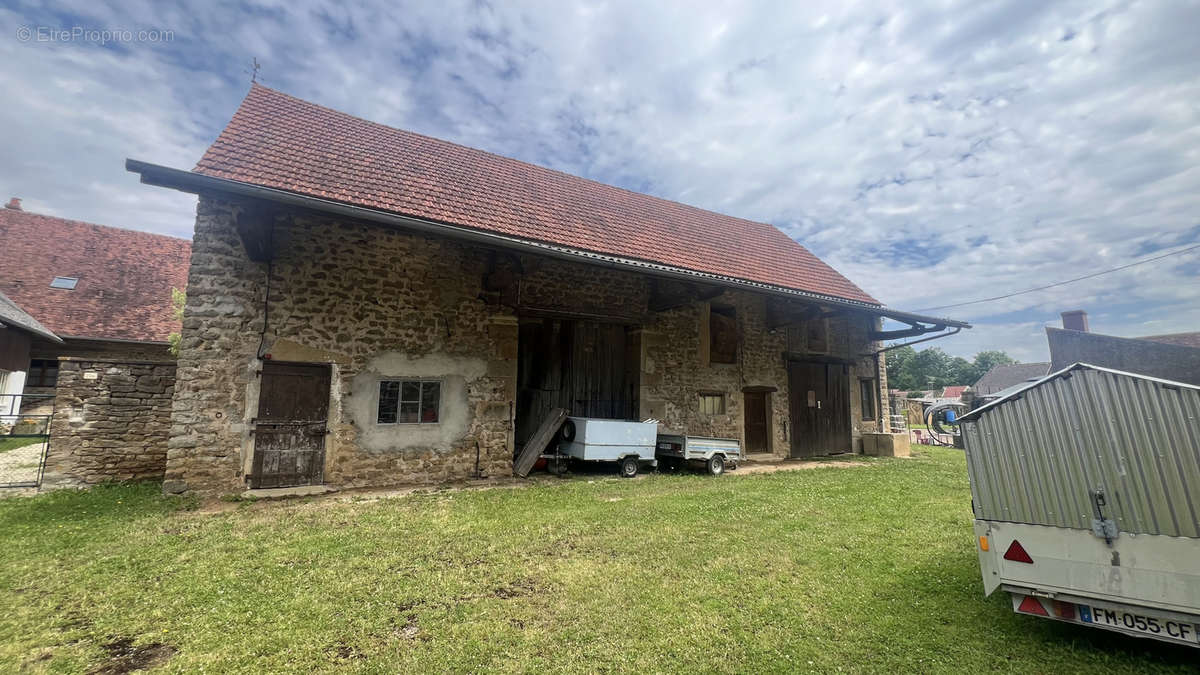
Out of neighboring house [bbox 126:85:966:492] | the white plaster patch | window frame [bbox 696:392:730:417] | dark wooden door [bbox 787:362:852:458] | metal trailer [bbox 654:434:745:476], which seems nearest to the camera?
neighboring house [bbox 126:85:966:492]

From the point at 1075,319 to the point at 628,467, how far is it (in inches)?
834

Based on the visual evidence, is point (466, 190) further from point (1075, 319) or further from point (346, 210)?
point (1075, 319)

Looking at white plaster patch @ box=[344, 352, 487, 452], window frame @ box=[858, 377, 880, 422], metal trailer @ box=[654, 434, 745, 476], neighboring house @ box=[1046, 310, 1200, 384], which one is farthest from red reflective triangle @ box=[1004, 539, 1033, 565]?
window frame @ box=[858, 377, 880, 422]

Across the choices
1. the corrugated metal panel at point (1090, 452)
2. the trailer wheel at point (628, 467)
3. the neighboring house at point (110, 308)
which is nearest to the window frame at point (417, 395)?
the neighboring house at point (110, 308)

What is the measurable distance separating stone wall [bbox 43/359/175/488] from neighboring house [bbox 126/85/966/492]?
1183mm

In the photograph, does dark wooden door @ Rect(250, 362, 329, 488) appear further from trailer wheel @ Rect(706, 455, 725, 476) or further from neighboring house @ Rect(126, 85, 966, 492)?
trailer wheel @ Rect(706, 455, 725, 476)

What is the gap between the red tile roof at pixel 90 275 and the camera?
1360 centimetres

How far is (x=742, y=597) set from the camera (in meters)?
3.57

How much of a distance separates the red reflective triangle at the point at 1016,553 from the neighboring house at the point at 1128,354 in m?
2.55

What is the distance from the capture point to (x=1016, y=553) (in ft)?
9.71

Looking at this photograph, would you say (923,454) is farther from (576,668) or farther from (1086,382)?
(576,668)

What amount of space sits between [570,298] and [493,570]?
6.13 meters

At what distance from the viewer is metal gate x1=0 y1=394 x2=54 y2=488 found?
6.55 meters

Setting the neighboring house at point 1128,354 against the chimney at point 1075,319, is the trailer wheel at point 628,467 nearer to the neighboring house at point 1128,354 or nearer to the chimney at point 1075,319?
the neighboring house at point 1128,354
